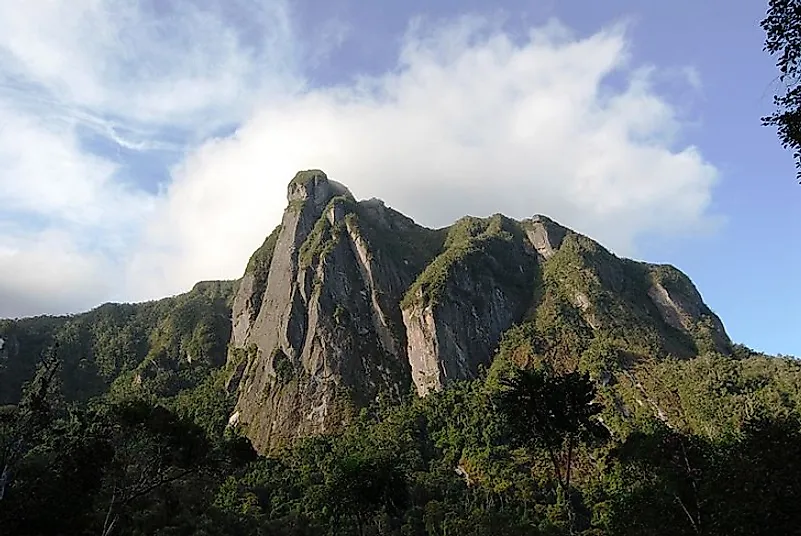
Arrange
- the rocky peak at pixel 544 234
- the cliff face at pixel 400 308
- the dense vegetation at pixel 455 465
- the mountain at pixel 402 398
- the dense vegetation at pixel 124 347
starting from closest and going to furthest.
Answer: the dense vegetation at pixel 455 465, the mountain at pixel 402 398, the cliff face at pixel 400 308, the dense vegetation at pixel 124 347, the rocky peak at pixel 544 234

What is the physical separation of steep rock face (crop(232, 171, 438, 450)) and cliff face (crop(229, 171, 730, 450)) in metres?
0.25

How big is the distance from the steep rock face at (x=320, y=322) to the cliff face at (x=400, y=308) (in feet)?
0.84

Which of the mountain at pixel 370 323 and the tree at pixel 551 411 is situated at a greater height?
the mountain at pixel 370 323

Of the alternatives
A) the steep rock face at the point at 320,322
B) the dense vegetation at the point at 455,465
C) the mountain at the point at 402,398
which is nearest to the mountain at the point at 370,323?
the steep rock face at the point at 320,322

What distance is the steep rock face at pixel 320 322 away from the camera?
10988 centimetres

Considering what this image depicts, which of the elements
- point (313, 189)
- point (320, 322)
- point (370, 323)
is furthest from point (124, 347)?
point (370, 323)

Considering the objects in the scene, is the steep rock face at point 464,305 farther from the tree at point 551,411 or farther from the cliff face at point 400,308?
the tree at point 551,411

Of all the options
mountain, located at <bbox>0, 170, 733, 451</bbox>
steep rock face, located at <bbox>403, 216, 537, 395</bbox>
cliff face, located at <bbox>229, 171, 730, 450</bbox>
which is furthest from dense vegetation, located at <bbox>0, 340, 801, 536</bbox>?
cliff face, located at <bbox>229, 171, 730, 450</bbox>

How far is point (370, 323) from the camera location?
405 ft

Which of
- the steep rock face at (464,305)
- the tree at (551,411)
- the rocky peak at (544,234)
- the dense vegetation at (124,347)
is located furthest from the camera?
the rocky peak at (544,234)

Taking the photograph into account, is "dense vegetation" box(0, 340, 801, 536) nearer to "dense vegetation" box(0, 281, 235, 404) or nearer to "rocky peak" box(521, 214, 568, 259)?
"dense vegetation" box(0, 281, 235, 404)

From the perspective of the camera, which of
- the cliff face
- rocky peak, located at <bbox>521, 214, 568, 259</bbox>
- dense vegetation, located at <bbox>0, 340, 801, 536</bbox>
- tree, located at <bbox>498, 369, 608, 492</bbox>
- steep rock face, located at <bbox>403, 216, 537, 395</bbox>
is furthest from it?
rocky peak, located at <bbox>521, 214, 568, 259</bbox>

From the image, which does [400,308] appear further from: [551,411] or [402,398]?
[551,411]

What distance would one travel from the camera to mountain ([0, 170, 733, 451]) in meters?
111
